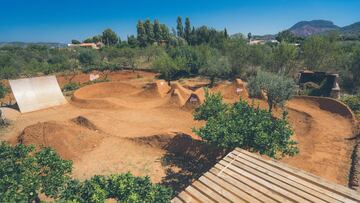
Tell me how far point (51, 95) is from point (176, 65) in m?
16.7

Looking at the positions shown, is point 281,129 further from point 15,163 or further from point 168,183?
point 15,163

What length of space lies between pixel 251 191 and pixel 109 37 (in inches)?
3361

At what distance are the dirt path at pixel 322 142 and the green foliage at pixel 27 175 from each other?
1122 centimetres

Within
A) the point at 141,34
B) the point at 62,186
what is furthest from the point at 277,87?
the point at 141,34

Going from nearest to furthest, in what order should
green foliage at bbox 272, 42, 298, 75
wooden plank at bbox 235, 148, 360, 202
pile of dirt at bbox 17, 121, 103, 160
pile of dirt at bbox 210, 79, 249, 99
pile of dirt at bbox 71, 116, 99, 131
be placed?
Result: 1. wooden plank at bbox 235, 148, 360, 202
2. pile of dirt at bbox 17, 121, 103, 160
3. pile of dirt at bbox 71, 116, 99, 131
4. pile of dirt at bbox 210, 79, 249, 99
5. green foliage at bbox 272, 42, 298, 75

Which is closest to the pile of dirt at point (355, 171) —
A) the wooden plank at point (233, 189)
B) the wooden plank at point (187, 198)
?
the wooden plank at point (233, 189)

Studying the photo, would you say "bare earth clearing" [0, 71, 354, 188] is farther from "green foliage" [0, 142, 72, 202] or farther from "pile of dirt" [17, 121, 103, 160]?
"green foliage" [0, 142, 72, 202]

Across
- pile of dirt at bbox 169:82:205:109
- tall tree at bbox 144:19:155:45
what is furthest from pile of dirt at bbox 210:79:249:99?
tall tree at bbox 144:19:155:45

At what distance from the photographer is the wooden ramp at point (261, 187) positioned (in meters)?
6.46

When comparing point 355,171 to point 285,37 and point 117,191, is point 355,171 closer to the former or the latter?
point 117,191

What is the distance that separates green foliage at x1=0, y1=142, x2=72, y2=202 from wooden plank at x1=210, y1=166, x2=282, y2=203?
5.34 metres

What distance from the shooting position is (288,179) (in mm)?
7164

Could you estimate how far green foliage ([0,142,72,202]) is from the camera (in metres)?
6.03

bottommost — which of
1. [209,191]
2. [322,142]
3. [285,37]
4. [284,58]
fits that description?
[322,142]
